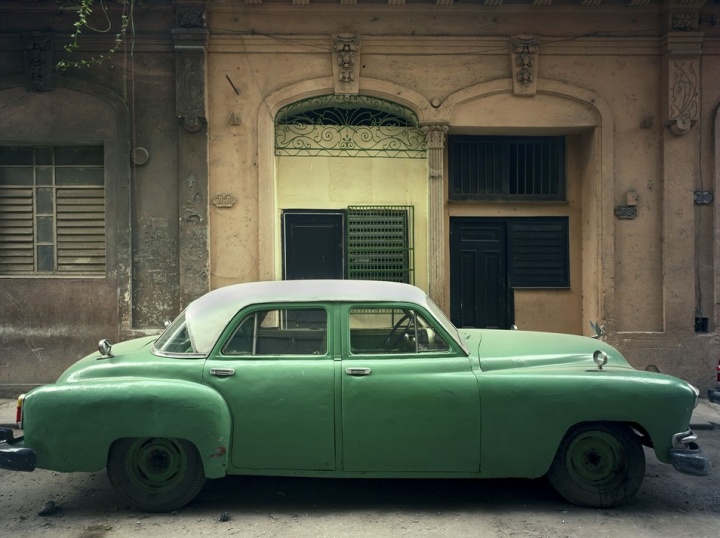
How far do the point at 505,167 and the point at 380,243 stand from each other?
2145mm

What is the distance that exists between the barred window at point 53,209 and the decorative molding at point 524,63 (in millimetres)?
5727

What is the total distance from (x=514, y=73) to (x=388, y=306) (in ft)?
17.4

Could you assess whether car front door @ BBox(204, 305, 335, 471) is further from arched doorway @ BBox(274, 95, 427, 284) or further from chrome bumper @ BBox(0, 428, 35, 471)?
arched doorway @ BBox(274, 95, 427, 284)

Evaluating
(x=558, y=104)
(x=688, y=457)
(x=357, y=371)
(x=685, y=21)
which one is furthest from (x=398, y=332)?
A: (x=685, y=21)

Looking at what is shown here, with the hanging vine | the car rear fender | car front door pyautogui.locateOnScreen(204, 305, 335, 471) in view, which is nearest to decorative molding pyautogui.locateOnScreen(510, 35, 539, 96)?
A: the hanging vine

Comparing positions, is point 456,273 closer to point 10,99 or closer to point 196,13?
point 196,13

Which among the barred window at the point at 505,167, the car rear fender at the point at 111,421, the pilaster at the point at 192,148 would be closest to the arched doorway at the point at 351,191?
the barred window at the point at 505,167

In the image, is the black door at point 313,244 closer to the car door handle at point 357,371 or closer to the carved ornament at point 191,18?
the carved ornament at point 191,18

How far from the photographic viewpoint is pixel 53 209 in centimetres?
880

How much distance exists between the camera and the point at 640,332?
879 centimetres

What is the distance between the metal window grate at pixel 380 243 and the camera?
9.12 meters

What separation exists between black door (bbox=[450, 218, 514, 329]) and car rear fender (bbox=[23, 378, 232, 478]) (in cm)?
539

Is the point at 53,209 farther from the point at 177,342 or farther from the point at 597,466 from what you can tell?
the point at 597,466

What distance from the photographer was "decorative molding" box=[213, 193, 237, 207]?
865 cm
